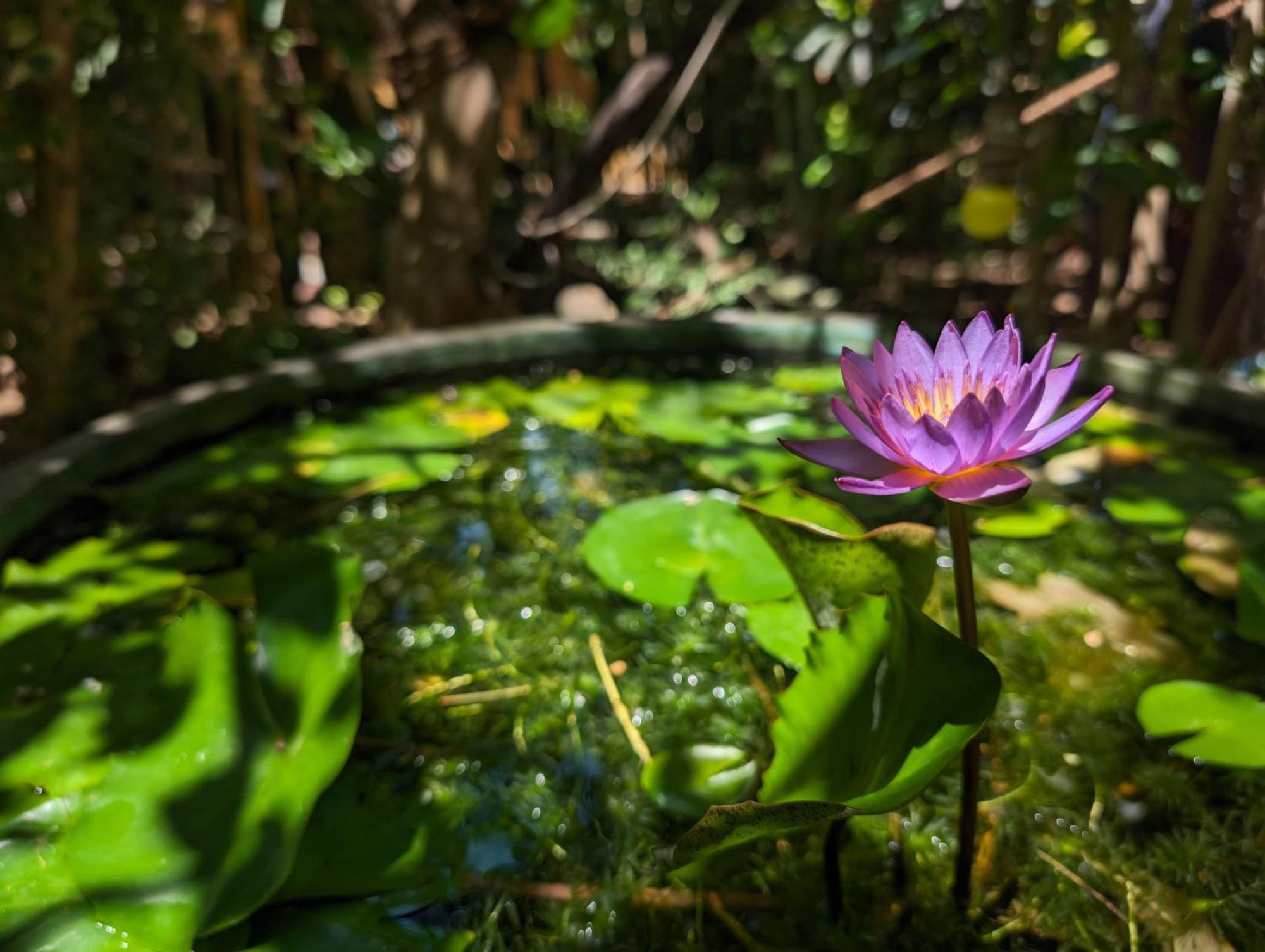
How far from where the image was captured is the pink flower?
0.34 m

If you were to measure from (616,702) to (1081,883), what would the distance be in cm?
35

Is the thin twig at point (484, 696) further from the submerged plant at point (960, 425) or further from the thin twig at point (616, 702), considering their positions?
the submerged plant at point (960, 425)

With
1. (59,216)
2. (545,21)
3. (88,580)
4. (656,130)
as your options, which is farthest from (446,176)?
(88,580)

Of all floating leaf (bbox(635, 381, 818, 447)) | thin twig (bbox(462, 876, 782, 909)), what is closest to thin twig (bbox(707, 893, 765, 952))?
thin twig (bbox(462, 876, 782, 909))

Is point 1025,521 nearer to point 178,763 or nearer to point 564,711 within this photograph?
point 564,711

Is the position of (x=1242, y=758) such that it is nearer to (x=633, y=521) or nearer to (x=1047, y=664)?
(x=1047, y=664)

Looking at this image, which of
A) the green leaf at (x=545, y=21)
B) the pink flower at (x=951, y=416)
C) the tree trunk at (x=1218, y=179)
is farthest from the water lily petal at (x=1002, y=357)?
the green leaf at (x=545, y=21)

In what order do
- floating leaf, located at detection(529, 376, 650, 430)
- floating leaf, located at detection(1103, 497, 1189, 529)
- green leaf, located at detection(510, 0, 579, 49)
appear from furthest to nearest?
green leaf, located at detection(510, 0, 579, 49)
floating leaf, located at detection(529, 376, 650, 430)
floating leaf, located at detection(1103, 497, 1189, 529)

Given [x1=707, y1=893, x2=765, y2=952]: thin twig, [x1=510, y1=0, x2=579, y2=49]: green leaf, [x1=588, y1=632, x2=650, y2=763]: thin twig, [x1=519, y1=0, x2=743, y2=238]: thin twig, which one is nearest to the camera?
[x1=707, y1=893, x2=765, y2=952]: thin twig

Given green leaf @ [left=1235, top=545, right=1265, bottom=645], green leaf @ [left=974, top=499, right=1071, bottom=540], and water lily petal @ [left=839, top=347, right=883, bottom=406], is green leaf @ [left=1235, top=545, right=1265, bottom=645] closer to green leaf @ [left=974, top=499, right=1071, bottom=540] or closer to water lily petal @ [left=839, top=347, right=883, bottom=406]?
green leaf @ [left=974, top=499, right=1071, bottom=540]

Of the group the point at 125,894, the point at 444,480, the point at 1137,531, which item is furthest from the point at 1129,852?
the point at 444,480

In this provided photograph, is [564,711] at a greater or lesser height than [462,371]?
lesser

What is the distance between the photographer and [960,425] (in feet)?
1.13

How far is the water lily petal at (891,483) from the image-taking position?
1.12 ft
